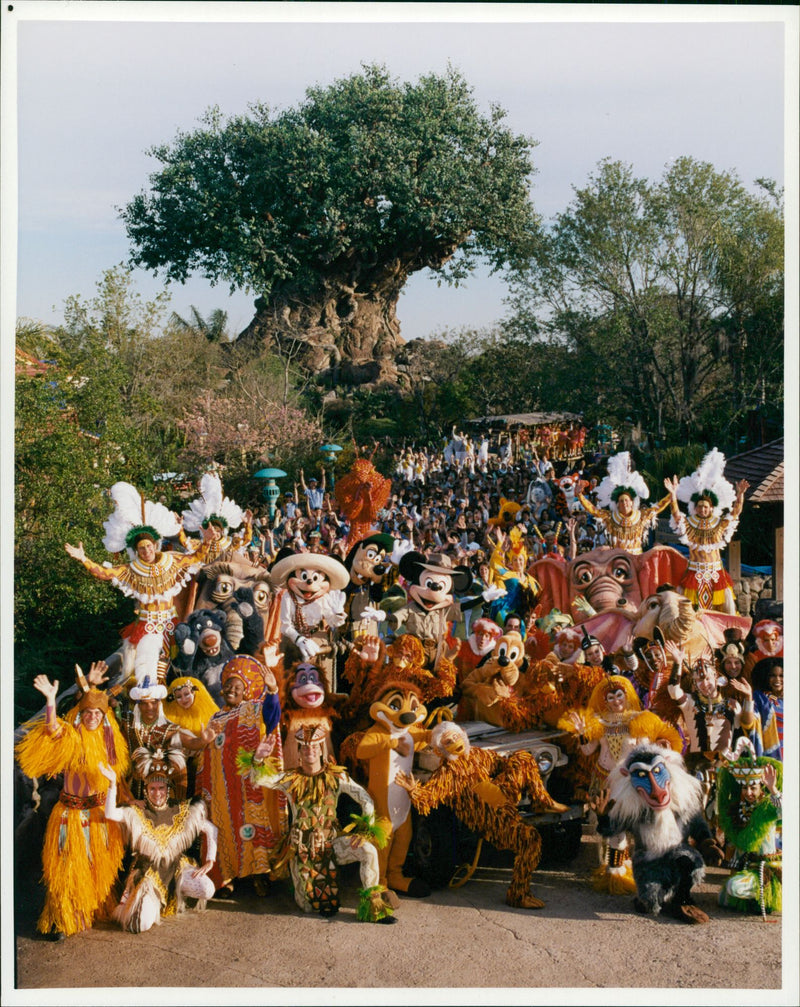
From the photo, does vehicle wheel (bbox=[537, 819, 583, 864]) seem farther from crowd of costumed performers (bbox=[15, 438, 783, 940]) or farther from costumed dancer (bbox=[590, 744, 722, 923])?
costumed dancer (bbox=[590, 744, 722, 923])

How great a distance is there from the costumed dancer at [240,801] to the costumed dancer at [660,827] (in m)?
1.95

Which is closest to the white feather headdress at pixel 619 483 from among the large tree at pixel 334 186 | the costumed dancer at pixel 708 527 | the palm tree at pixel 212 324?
the costumed dancer at pixel 708 527

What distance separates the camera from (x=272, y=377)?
87.9ft

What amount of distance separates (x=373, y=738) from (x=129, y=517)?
2351 mm

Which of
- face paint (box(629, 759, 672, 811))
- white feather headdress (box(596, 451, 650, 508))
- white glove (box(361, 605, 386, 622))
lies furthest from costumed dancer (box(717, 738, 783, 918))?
white feather headdress (box(596, 451, 650, 508))

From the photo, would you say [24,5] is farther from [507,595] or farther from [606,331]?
[606,331]

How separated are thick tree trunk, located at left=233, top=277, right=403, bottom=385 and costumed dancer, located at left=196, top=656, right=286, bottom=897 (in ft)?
80.2

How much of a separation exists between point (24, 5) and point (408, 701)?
4.24 m

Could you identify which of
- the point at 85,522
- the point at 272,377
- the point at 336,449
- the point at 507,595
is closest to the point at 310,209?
the point at 272,377

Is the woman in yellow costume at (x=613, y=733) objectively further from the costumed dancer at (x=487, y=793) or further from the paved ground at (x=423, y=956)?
the costumed dancer at (x=487, y=793)

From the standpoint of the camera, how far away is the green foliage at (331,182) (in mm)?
27547

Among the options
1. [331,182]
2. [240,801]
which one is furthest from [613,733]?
[331,182]

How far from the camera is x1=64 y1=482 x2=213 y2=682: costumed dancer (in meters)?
7.16

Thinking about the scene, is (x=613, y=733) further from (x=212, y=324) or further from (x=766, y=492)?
(x=212, y=324)
